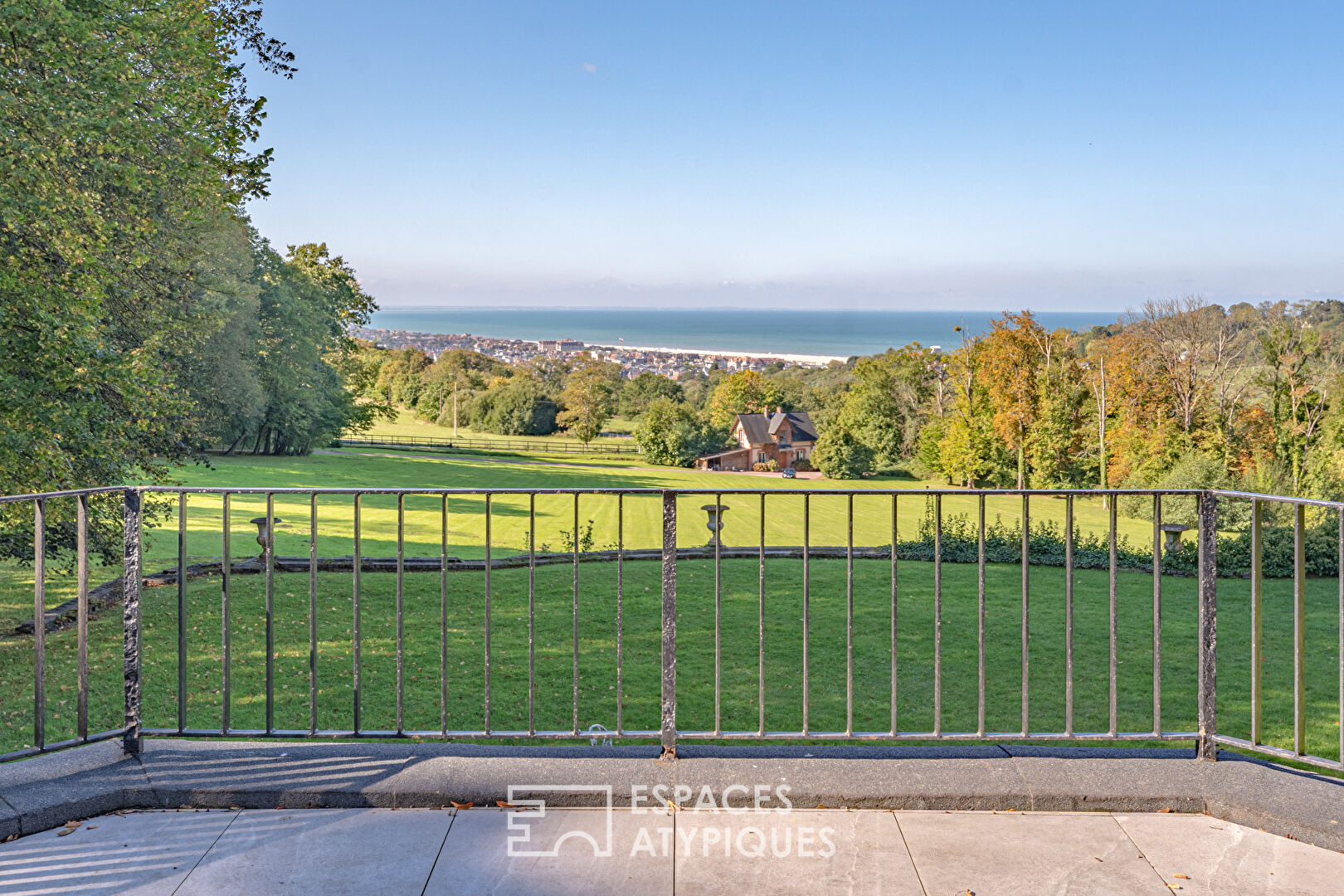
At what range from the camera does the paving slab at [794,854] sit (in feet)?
7.36

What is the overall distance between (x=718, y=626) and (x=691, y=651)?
6488 mm

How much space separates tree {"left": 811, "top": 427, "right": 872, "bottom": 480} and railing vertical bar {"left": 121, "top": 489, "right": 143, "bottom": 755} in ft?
145

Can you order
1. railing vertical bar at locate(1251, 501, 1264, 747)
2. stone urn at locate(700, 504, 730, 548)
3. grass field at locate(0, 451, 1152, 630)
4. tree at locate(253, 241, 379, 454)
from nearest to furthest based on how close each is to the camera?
railing vertical bar at locate(1251, 501, 1264, 747) → stone urn at locate(700, 504, 730, 548) → grass field at locate(0, 451, 1152, 630) → tree at locate(253, 241, 379, 454)

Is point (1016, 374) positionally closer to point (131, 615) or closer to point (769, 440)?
point (769, 440)

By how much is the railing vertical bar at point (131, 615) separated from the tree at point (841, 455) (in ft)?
145

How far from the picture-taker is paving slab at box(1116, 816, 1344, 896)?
2225 millimetres

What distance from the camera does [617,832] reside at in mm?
2510

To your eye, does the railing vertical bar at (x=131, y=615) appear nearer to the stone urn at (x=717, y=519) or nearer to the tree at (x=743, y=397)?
the stone urn at (x=717, y=519)

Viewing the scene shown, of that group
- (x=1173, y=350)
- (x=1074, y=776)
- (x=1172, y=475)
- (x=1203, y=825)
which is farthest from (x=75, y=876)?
(x=1173, y=350)

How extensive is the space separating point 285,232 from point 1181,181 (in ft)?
200

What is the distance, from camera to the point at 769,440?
5762 cm

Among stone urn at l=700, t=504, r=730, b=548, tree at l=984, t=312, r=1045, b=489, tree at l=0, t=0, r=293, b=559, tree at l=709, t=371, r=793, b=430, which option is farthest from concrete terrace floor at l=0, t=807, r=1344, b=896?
tree at l=709, t=371, r=793, b=430

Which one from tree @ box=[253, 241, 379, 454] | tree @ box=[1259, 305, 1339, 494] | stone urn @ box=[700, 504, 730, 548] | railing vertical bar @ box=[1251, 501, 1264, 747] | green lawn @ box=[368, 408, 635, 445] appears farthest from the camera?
green lawn @ box=[368, 408, 635, 445]

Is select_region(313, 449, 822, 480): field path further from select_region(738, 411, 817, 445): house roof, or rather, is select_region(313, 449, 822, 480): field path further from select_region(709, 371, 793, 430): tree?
select_region(709, 371, 793, 430): tree
